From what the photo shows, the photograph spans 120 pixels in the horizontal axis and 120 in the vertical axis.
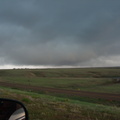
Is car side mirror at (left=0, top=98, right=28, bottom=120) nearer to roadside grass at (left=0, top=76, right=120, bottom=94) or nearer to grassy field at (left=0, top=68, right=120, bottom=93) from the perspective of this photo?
roadside grass at (left=0, top=76, right=120, bottom=94)

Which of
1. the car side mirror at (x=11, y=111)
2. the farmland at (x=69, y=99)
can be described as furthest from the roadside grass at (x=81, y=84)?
the car side mirror at (x=11, y=111)

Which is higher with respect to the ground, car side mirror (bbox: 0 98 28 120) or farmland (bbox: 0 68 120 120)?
car side mirror (bbox: 0 98 28 120)

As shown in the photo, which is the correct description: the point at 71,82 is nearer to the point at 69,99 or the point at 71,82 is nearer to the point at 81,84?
the point at 81,84

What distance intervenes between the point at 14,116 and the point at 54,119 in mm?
4075

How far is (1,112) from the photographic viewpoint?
279 cm

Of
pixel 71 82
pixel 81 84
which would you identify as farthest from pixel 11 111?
pixel 71 82

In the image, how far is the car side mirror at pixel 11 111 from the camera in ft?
9.03

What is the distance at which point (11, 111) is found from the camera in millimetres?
2811

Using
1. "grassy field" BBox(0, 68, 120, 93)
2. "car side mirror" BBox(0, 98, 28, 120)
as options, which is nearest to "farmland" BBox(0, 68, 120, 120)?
"grassy field" BBox(0, 68, 120, 93)

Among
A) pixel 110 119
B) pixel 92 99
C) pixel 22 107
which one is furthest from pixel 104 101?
pixel 22 107

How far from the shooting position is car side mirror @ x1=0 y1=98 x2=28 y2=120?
2.75m

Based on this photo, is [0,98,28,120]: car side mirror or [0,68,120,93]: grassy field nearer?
[0,98,28,120]: car side mirror

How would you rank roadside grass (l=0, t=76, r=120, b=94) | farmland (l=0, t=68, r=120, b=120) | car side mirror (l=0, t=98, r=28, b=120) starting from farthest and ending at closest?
roadside grass (l=0, t=76, r=120, b=94), farmland (l=0, t=68, r=120, b=120), car side mirror (l=0, t=98, r=28, b=120)

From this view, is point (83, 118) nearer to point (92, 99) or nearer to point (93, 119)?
point (93, 119)
